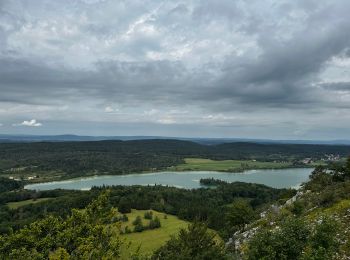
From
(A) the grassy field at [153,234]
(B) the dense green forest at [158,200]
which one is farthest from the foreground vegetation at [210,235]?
(B) the dense green forest at [158,200]

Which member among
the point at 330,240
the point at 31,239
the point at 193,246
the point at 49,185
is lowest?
the point at 49,185

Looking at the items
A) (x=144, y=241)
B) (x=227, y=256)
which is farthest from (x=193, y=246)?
(x=144, y=241)

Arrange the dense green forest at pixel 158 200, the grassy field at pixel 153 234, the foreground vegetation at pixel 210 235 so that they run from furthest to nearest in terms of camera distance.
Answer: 1. the dense green forest at pixel 158 200
2. the grassy field at pixel 153 234
3. the foreground vegetation at pixel 210 235

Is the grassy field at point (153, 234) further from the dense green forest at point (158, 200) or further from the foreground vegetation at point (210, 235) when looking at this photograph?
the dense green forest at point (158, 200)

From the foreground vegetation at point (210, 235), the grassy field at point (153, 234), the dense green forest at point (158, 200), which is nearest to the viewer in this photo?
the foreground vegetation at point (210, 235)

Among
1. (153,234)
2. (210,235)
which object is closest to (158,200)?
(153,234)

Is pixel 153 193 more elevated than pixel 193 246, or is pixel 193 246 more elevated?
pixel 193 246

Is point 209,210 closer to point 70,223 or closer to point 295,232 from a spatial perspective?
point 295,232

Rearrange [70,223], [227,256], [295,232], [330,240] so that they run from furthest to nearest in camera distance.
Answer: [227,256], [295,232], [330,240], [70,223]

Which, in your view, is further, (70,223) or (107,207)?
(107,207)

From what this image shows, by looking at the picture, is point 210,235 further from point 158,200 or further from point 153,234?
point 158,200

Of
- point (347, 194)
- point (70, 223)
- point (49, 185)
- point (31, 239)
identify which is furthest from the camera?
point (49, 185)
